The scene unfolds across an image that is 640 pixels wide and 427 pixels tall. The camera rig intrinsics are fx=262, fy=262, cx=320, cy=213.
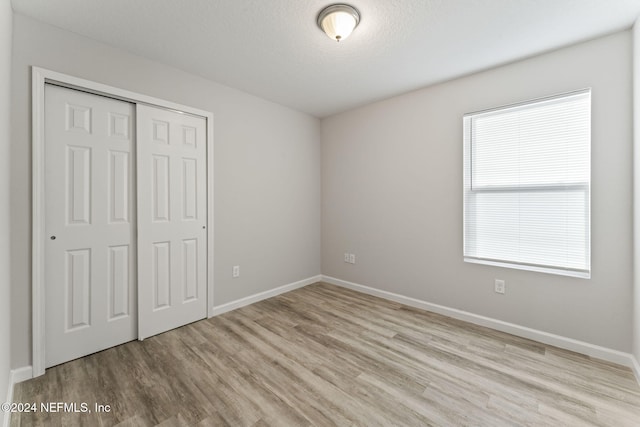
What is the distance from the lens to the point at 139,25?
6.29 ft

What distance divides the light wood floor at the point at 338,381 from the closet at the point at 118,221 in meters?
0.25

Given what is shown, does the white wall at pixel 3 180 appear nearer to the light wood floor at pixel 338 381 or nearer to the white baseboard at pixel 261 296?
the light wood floor at pixel 338 381

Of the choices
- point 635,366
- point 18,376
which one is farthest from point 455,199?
point 18,376

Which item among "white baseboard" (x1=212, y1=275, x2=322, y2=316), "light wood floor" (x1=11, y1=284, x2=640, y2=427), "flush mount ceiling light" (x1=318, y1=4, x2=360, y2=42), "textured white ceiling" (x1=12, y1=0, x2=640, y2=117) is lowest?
"light wood floor" (x1=11, y1=284, x2=640, y2=427)

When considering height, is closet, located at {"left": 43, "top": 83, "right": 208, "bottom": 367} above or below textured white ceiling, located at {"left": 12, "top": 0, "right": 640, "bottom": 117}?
below

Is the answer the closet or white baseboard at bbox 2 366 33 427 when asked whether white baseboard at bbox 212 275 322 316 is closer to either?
the closet

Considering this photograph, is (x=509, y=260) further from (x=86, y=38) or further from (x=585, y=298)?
(x=86, y=38)

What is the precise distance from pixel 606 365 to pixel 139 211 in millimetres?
3928

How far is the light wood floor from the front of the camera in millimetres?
1497

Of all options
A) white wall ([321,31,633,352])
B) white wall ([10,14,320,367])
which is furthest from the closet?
white wall ([321,31,633,352])

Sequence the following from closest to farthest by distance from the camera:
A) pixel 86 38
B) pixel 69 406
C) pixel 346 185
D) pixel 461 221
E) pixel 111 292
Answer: pixel 69 406 → pixel 86 38 → pixel 111 292 → pixel 461 221 → pixel 346 185

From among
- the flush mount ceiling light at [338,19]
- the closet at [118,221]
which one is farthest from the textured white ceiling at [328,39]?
the closet at [118,221]

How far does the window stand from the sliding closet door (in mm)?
2775

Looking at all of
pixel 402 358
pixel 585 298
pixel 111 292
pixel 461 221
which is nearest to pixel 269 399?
pixel 402 358
